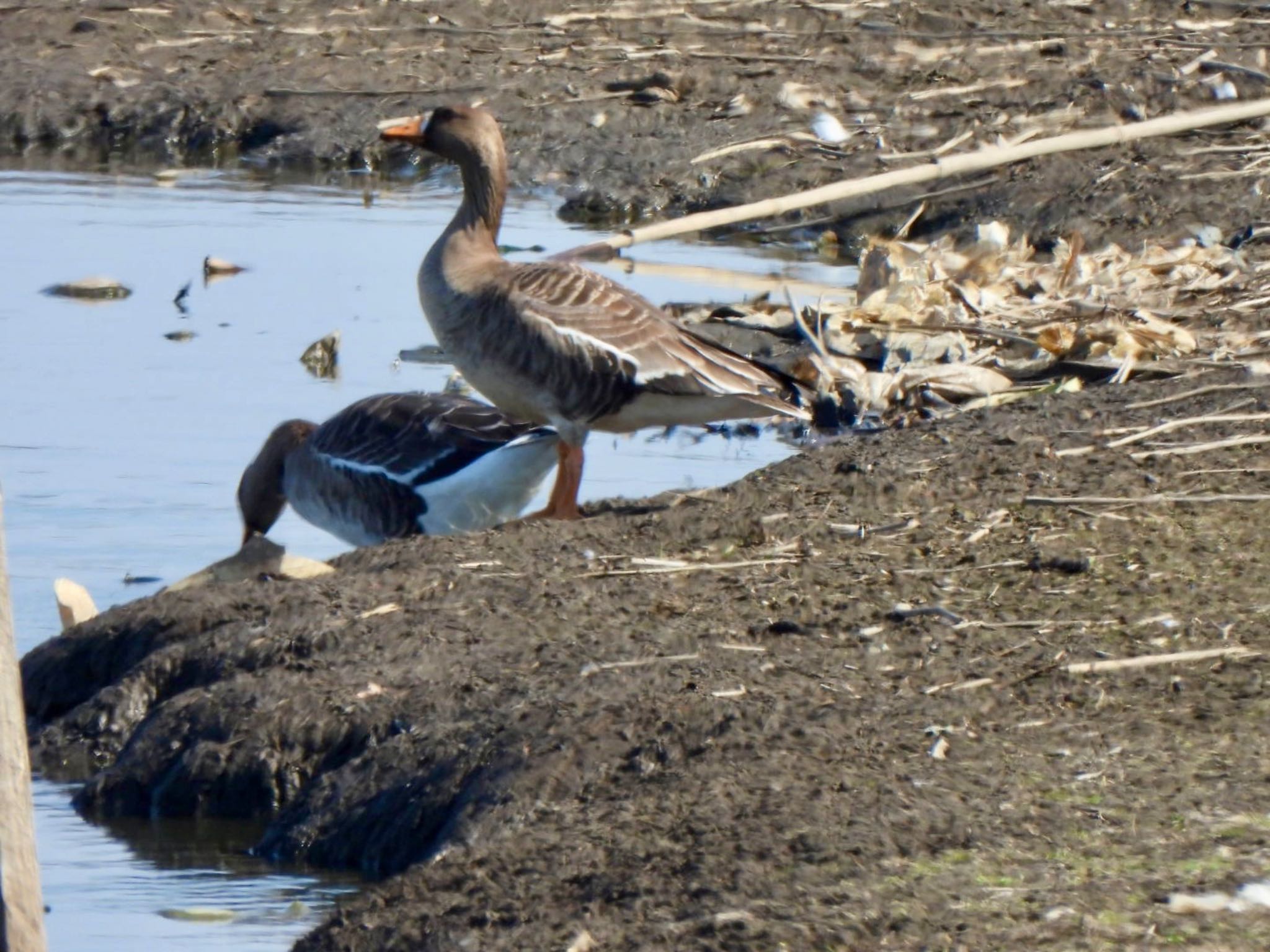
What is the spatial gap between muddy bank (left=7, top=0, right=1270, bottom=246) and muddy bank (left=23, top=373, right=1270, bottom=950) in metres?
5.55

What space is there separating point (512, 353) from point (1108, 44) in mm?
8677

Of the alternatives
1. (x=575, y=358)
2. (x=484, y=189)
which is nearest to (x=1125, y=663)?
(x=575, y=358)

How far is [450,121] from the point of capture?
8664 mm

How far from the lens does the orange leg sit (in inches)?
300

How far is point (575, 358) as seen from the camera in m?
7.67

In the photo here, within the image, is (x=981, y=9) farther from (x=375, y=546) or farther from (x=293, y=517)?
(x=375, y=546)

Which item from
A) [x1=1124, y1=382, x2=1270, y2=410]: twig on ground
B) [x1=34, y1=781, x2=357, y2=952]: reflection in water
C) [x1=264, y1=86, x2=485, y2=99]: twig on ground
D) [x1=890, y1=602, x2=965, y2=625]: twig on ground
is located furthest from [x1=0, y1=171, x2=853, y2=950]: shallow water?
[x1=890, y1=602, x2=965, y2=625]: twig on ground

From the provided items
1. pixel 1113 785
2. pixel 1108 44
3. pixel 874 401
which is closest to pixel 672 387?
pixel 874 401

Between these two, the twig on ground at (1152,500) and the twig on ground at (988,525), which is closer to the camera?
the twig on ground at (988,525)

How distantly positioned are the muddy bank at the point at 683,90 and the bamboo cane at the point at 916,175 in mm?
642

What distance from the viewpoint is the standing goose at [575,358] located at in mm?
7695

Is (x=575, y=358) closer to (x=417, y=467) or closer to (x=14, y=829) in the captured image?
(x=417, y=467)

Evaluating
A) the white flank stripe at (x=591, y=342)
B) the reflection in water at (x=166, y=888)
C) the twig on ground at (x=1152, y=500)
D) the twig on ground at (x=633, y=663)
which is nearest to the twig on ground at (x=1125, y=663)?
the twig on ground at (x=633, y=663)

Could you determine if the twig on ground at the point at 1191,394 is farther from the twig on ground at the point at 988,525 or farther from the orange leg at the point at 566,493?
the orange leg at the point at 566,493
